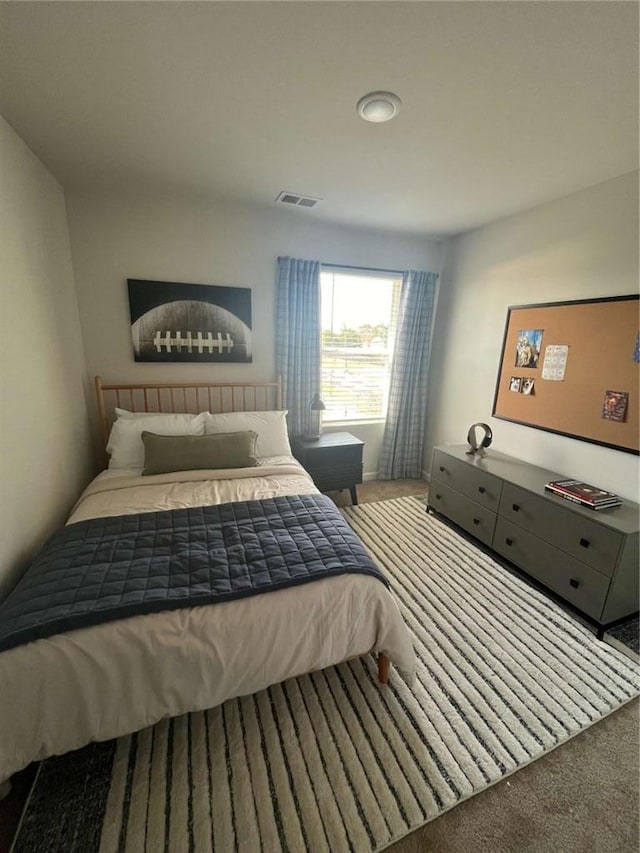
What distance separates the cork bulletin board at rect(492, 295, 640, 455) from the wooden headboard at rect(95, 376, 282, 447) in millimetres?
1962

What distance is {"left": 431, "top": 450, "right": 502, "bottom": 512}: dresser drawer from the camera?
2.38 meters

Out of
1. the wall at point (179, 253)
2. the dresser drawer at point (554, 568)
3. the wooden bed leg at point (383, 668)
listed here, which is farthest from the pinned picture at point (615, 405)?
the wall at point (179, 253)

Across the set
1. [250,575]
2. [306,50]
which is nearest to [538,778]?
[250,575]

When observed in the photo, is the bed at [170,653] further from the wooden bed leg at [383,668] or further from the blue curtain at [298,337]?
the blue curtain at [298,337]

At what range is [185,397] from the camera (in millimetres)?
2879

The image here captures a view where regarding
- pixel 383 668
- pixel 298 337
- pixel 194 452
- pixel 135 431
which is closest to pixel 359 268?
pixel 298 337

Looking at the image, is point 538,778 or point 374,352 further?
point 374,352

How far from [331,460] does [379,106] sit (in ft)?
7.52

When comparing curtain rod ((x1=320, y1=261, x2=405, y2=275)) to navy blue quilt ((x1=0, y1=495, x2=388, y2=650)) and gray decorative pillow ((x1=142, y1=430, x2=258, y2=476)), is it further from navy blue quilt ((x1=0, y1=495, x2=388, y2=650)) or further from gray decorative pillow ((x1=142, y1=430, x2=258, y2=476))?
navy blue quilt ((x1=0, y1=495, x2=388, y2=650))

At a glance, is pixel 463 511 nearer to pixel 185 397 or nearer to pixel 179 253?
pixel 185 397

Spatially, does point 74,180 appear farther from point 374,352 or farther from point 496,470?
point 496,470

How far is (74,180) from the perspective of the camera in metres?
2.24

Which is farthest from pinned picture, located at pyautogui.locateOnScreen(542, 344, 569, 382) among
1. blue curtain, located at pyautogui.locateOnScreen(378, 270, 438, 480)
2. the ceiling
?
blue curtain, located at pyautogui.locateOnScreen(378, 270, 438, 480)

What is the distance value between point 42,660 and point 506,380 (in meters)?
3.12
